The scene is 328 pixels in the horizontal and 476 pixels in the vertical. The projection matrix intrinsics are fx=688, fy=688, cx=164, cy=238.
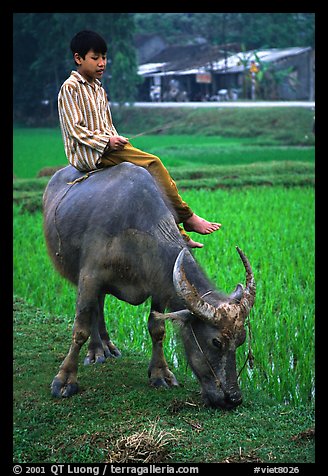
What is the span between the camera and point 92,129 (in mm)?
3840

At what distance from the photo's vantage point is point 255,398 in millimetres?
3645

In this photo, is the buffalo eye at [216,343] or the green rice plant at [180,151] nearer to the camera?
the buffalo eye at [216,343]

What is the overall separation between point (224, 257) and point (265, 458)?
3.67 metres

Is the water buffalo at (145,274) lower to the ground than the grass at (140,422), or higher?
higher

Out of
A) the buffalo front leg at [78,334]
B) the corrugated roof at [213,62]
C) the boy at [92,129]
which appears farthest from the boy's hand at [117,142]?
the corrugated roof at [213,62]

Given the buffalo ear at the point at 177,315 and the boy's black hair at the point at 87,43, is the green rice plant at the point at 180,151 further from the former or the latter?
the buffalo ear at the point at 177,315

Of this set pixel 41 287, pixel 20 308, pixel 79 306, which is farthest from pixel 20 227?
pixel 79 306

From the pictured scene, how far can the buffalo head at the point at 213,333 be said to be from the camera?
320 centimetres

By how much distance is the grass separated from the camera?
3014 millimetres

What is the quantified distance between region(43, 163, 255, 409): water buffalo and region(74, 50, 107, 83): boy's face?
545mm

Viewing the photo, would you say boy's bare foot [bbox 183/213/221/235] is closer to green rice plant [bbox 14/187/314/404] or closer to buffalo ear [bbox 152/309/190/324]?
green rice plant [bbox 14/187/314/404]

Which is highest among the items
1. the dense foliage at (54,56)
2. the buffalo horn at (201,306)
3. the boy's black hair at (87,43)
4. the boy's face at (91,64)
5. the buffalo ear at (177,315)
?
the dense foliage at (54,56)

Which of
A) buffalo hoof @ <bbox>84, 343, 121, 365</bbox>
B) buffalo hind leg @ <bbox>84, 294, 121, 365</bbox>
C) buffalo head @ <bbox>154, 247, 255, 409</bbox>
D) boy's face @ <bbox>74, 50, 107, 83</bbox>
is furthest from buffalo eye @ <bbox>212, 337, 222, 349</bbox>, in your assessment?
boy's face @ <bbox>74, 50, 107, 83</bbox>

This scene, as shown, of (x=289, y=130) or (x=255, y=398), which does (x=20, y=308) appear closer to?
(x=255, y=398)
